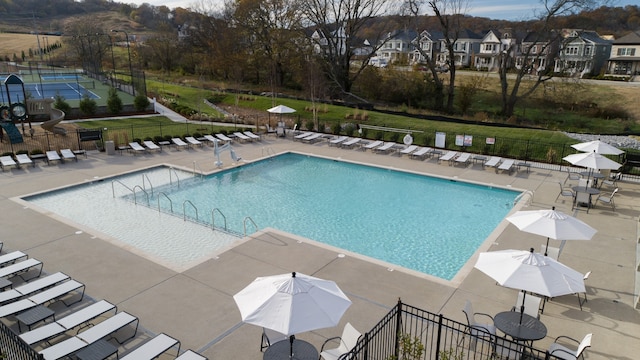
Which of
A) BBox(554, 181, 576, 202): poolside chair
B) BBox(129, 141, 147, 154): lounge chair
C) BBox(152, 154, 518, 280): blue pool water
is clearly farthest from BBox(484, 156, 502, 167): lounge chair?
BBox(129, 141, 147, 154): lounge chair

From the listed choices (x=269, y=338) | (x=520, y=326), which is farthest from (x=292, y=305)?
(x=520, y=326)

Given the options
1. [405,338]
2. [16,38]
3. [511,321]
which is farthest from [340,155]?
[16,38]

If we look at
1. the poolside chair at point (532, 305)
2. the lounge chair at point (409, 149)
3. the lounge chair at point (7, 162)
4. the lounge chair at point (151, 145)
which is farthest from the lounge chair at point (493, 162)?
the lounge chair at point (7, 162)

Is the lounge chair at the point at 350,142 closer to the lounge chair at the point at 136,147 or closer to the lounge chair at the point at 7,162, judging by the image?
the lounge chair at the point at 136,147

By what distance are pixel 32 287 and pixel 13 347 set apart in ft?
9.42

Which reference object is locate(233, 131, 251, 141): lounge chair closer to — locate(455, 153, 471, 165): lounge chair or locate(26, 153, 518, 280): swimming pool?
locate(26, 153, 518, 280): swimming pool

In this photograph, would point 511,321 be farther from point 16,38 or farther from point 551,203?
point 16,38

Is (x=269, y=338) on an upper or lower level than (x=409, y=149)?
lower

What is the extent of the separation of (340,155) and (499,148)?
807 centimetres

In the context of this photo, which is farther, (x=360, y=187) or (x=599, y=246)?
(x=360, y=187)

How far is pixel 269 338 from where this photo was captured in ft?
23.0

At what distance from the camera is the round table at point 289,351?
20.2 ft

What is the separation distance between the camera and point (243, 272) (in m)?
9.66

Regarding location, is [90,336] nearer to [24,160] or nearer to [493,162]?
[24,160]
